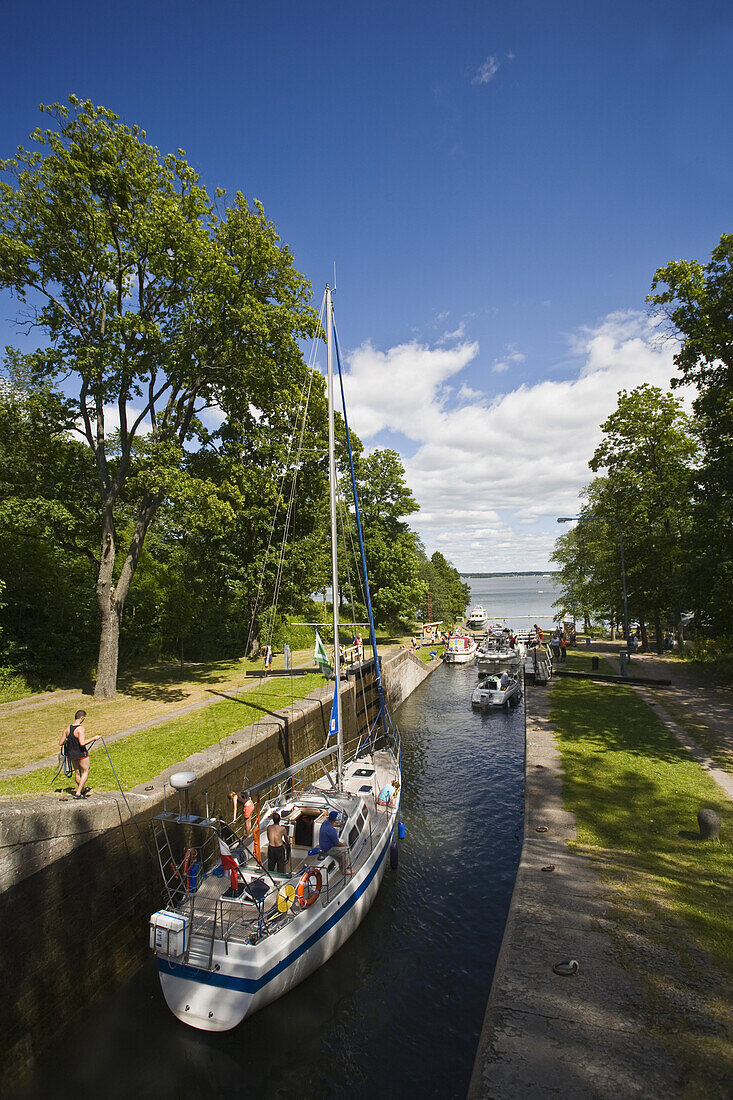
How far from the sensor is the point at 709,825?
9789 millimetres

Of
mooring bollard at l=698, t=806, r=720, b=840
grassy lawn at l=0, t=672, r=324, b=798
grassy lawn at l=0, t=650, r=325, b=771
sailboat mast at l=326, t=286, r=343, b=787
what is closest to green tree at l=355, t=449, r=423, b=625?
grassy lawn at l=0, t=650, r=325, b=771

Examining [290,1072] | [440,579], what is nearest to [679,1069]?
[290,1072]

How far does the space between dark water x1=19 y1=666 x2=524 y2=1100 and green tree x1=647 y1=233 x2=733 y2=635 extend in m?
15.6

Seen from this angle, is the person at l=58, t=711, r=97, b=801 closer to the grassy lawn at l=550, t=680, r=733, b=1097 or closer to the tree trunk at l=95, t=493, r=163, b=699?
→ the tree trunk at l=95, t=493, r=163, b=699

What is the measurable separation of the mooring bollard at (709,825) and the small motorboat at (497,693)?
18202 millimetres

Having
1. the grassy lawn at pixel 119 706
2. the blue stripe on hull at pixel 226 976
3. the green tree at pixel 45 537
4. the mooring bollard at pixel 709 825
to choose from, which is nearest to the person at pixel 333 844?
the blue stripe on hull at pixel 226 976

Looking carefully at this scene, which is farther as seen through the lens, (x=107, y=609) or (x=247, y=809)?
(x=107, y=609)

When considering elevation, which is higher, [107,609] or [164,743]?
[107,609]

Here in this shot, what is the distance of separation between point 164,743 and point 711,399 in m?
22.5

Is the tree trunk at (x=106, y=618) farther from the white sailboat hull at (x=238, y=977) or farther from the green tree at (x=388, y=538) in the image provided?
the green tree at (x=388, y=538)

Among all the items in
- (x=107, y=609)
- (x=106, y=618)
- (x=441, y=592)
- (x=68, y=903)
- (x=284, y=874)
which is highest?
(x=441, y=592)

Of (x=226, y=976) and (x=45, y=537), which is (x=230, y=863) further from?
(x=45, y=537)

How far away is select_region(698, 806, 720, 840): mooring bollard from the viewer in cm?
978

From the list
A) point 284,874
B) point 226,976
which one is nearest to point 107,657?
point 284,874
